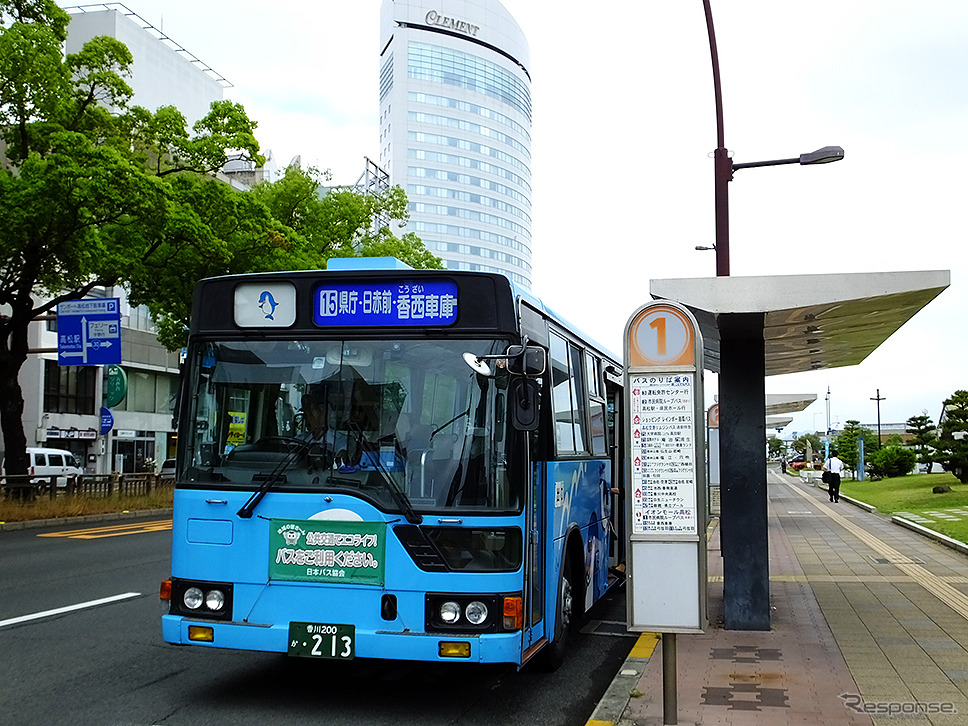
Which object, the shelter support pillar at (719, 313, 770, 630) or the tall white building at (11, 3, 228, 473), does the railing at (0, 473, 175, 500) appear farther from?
the shelter support pillar at (719, 313, 770, 630)

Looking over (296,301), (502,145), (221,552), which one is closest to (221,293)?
(296,301)

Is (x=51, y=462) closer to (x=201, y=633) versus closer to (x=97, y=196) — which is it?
(x=97, y=196)

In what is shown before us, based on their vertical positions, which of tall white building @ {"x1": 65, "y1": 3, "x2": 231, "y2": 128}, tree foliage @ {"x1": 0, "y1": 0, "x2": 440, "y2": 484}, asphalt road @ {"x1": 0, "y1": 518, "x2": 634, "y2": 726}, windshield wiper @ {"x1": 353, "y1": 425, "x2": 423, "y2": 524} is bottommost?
asphalt road @ {"x1": 0, "y1": 518, "x2": 634, "y2": 726}

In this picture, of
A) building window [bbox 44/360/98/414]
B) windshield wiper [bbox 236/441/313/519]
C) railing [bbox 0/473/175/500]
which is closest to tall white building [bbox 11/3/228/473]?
building window [bbox 44/360/98/414]

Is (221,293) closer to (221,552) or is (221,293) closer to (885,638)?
(221,552)

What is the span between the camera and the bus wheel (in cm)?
759

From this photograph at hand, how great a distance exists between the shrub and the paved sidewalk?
40763mm

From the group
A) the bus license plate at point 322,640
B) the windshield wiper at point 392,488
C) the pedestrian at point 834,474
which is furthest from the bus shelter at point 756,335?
the pedestrian at point 834,474

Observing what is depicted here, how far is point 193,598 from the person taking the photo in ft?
21.4

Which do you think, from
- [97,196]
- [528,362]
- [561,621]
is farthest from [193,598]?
[97,196]

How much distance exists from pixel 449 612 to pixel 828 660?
3.62 m

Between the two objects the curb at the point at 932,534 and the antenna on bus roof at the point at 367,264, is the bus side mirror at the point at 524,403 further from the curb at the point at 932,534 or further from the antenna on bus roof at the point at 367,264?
the curb at the point at 932,534

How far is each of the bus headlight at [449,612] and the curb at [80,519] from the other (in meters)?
18.0

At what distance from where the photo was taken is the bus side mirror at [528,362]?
6215 mm
